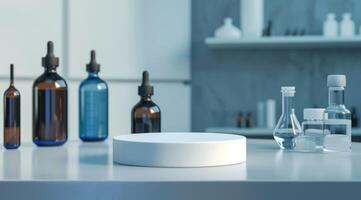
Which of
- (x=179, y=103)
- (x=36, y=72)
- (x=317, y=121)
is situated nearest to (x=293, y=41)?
(x=179, y=103)

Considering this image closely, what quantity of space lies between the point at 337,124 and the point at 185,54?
1.55m

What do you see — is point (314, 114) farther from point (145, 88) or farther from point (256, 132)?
point (256, 132)

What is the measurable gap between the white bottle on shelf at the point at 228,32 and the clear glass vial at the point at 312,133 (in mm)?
1337

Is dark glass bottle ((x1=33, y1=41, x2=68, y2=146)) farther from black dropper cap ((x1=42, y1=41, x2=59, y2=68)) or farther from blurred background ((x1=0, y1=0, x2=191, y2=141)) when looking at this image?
blurred background ((x1=0, y1=0, x2=191, y2=141))

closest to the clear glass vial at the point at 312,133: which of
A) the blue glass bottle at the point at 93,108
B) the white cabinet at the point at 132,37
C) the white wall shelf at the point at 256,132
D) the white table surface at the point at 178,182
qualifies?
the white table surface at the point at 178,182

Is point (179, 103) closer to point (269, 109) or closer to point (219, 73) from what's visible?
point (219, 73)

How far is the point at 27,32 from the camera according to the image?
2.05 metres

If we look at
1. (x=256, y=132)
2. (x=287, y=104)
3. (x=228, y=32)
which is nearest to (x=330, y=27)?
(x=228, y=32)

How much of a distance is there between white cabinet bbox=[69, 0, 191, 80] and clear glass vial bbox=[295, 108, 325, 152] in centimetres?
139

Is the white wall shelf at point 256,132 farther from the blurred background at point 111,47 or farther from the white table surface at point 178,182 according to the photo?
the white table surface at point 178,182

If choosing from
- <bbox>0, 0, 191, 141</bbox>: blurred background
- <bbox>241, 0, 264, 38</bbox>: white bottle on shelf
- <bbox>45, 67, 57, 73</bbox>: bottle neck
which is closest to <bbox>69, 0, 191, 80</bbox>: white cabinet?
<bbox>0, 0, 191, 141</bbox>: blurred background

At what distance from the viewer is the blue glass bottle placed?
1070mm

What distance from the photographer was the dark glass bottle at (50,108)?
94cm

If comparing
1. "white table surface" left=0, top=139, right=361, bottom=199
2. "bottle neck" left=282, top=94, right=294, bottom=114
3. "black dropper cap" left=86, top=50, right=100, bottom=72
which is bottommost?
"white table surface" left=0, top=139, right=361, bottom=199
